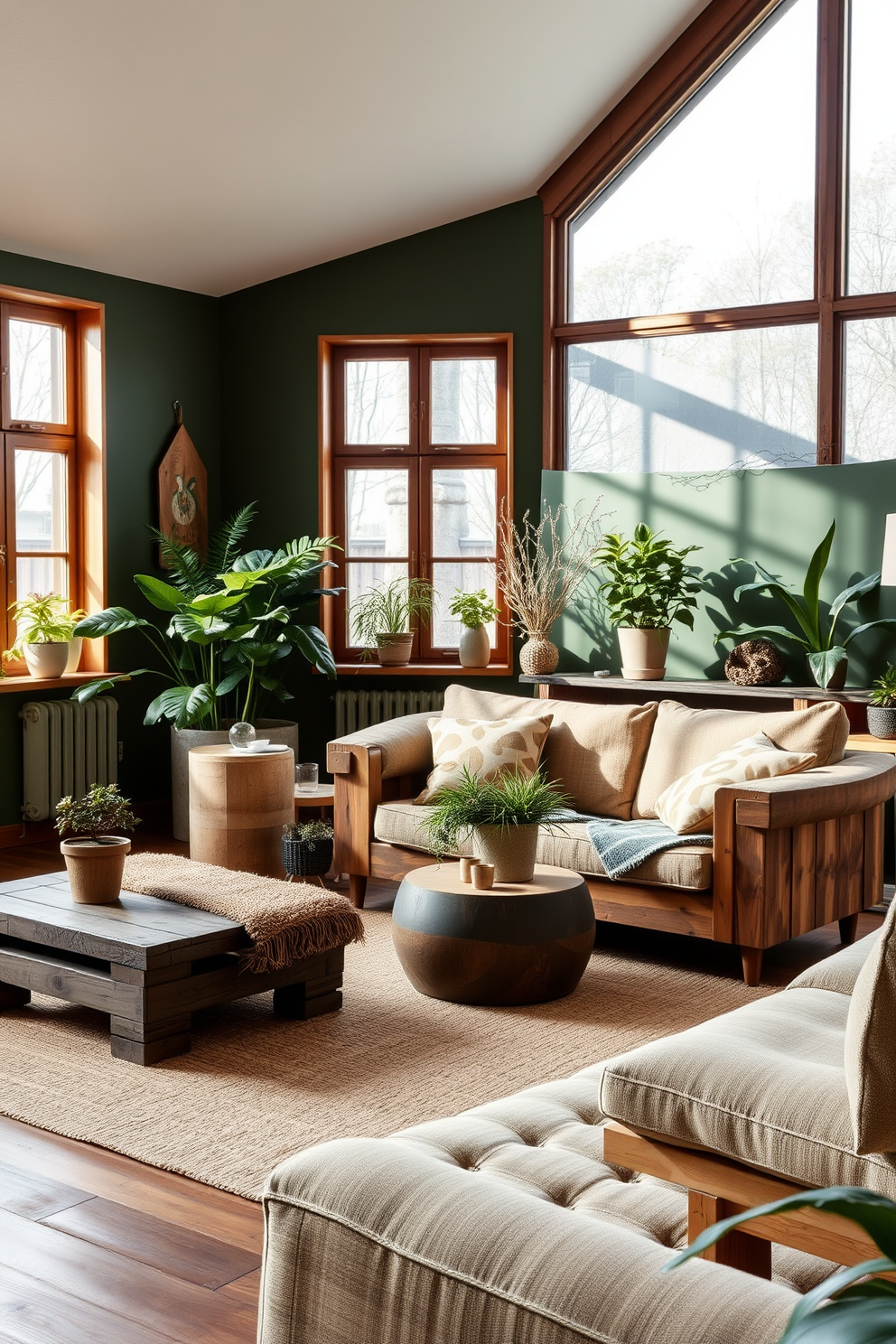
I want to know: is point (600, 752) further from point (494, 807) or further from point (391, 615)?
point (391, 615)

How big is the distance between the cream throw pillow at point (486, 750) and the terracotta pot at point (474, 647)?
166 cm

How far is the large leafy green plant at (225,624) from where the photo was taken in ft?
20.4

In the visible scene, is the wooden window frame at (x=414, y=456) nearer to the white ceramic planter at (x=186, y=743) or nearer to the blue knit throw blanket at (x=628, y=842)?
the white ceramic planter at (x=186, y=743)

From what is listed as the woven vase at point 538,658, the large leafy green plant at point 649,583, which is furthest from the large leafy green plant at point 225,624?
the large leafy green plant at point 649,583

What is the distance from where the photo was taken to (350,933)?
12.5 feet

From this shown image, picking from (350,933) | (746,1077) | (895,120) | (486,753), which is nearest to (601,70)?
(895,120)

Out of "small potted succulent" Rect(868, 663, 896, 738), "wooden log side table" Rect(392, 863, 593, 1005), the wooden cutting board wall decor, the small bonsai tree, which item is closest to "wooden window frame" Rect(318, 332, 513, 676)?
the wooden cutting board wall decor

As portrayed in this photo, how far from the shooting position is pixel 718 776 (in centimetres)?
443

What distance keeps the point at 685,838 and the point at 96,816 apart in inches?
73.9

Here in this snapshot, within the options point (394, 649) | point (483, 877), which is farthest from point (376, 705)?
point (483, 877)

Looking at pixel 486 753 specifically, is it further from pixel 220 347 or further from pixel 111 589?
pixel 220 347

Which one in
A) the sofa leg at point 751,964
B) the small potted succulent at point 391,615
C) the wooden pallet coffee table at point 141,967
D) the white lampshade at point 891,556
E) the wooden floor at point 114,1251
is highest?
the white lampshade at point 891,556

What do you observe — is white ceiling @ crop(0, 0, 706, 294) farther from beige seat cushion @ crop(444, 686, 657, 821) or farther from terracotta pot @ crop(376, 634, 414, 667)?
beige seat cushion @ crop(444, 686, 657, 821)

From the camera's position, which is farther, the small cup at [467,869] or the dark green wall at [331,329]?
the dark green wall at [331,329]
